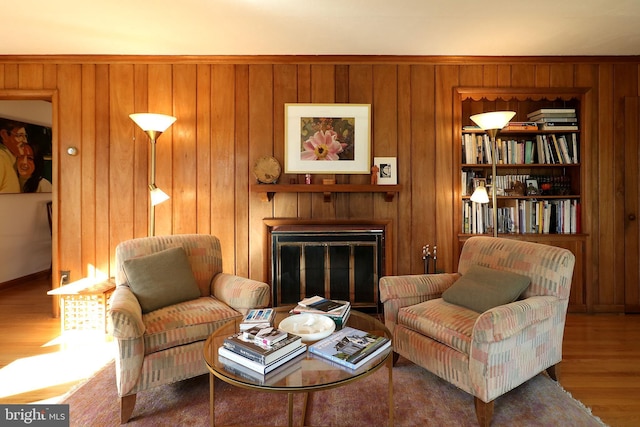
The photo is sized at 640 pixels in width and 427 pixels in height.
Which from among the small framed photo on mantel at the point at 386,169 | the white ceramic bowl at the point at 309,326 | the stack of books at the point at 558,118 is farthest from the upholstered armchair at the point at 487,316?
the stack of books at the point at 558,118

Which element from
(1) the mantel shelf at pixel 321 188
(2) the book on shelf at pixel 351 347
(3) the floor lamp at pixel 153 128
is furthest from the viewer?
(1) the mantel shelf at pixel 321 188

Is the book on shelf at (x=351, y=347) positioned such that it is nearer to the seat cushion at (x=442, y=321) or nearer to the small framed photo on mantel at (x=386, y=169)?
the seat cushion at (x=442, y=321)

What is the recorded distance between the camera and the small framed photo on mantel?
11.3 feet

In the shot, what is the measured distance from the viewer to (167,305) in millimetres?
2186

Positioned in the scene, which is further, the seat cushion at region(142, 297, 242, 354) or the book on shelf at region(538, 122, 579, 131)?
the book on shelf at region(538, 122, 579, 131)

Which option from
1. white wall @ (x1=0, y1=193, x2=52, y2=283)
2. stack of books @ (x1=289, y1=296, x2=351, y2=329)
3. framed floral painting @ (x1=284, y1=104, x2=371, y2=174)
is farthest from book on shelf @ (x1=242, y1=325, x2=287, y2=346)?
white wall @ (x1=0, y1=193, x2=52, y2=283)

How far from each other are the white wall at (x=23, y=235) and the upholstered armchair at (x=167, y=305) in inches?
125

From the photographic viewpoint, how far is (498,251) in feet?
7.58

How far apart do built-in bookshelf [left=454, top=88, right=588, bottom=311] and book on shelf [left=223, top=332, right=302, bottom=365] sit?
2.44 meters

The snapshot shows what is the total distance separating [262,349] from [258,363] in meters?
0.05

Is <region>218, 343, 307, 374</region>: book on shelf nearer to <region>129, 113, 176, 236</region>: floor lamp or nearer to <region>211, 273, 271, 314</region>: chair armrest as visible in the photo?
<region>211, 273, 271, 314</region>: chair armrest

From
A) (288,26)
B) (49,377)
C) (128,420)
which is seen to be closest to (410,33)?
(288,26)

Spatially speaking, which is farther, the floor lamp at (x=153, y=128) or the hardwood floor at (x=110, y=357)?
the floor lamp at (x=153, y=128)

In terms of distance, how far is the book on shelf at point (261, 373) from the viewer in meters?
1.37
